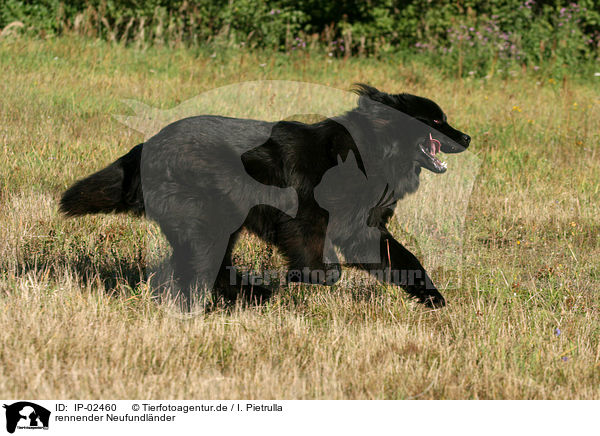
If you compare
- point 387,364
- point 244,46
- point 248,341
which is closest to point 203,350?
point 248,341

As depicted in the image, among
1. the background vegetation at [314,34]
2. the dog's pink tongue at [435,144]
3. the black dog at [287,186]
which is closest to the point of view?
the black dog at [287,186]

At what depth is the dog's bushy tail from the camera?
146 inches

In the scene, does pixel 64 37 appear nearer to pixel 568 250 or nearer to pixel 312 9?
pixel 312 9

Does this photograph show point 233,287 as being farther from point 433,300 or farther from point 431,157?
point 431,157

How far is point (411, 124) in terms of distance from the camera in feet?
12.7

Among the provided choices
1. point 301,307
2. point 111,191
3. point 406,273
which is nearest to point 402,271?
point 406,273

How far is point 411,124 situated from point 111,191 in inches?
70.7

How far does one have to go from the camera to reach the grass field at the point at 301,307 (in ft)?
10.1

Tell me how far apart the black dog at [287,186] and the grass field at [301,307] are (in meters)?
0.34

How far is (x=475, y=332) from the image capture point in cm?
366

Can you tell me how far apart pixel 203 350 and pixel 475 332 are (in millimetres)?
1523

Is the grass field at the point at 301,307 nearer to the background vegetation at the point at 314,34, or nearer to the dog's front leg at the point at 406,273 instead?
the dog's front leg at the point at 406,273
